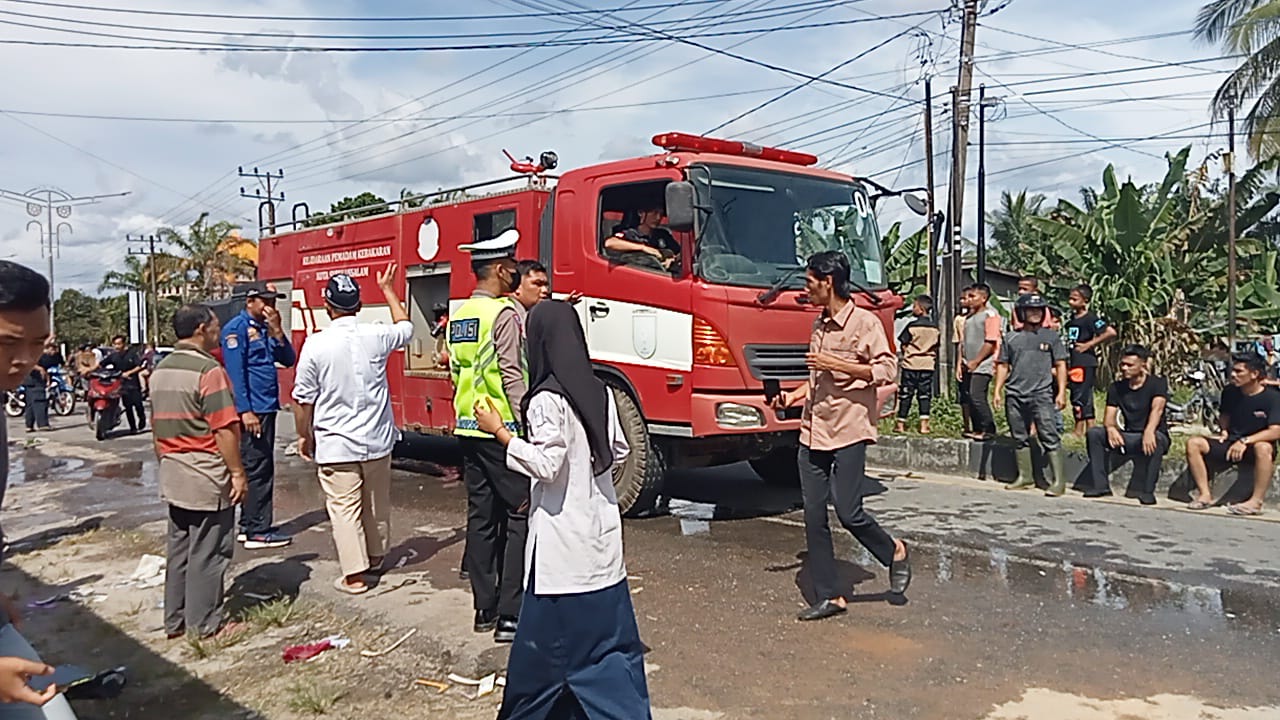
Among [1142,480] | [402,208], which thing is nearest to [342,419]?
[402,208]

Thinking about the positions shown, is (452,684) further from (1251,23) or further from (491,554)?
(1251,23)

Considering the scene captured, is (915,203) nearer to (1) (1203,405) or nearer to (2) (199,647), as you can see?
(1) (1203,405)

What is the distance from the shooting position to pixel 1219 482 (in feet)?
26.9

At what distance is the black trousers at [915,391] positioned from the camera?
1119 cm

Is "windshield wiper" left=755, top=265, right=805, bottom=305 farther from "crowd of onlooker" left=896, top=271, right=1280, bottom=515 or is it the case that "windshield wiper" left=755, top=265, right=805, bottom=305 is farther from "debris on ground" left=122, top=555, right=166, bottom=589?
"debris on ground" left=122, top=555, right=166, bottom=589

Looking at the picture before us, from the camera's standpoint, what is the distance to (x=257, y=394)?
7.23 metres

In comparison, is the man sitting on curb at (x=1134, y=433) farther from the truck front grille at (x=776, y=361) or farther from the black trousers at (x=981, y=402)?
the truck front grille at (x=776, y=361)

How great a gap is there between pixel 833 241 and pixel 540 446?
197 inches

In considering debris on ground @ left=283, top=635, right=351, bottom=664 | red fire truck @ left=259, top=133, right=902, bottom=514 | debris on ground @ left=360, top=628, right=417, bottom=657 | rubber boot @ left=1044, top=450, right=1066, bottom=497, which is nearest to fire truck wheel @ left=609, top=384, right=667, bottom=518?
red fire truck @ left=259, top=133, right=902, bottom=514

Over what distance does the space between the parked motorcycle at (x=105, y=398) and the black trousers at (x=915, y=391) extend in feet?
38.2

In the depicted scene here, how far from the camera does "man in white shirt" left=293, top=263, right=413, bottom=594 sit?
19.3ft

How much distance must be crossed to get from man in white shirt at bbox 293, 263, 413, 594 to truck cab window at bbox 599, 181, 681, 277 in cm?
206

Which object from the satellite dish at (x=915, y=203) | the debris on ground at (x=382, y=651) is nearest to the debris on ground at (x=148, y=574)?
the debris on ground at (x=382, y=651)

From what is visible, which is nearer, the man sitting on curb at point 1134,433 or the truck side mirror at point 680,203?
the truck side mirror at point 680,203
